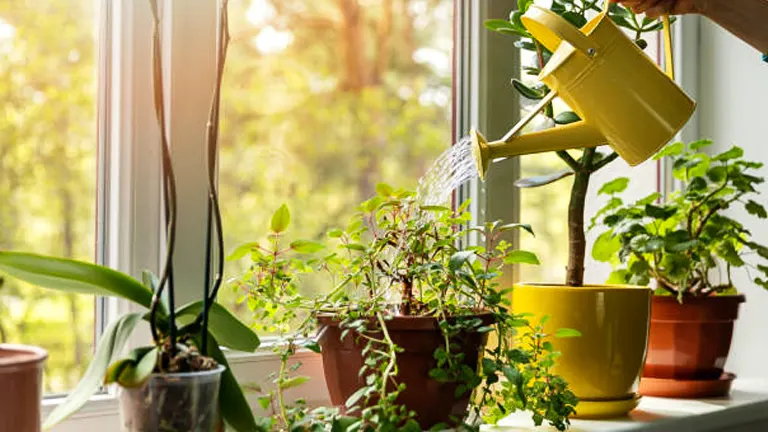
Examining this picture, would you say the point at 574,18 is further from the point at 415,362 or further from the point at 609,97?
the point at 415,362

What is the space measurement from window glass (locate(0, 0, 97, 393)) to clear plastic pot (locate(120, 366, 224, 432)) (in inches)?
13.2

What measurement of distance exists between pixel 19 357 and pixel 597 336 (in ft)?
2.67

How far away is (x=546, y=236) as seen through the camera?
1.82 meters

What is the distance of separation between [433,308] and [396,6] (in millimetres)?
580

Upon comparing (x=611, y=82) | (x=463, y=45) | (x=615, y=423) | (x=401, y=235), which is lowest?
(x=615, y=423)

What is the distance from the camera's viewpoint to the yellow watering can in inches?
41.6

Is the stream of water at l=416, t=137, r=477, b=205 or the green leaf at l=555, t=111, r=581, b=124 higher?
the green leaf at l=555, t=111, r=581, b=124

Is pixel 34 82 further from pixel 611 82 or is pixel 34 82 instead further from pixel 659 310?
pixel 659 310

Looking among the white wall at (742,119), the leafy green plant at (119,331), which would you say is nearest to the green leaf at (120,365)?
the leafy green plant at (119,331)

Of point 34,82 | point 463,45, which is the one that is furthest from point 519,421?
point 34,82

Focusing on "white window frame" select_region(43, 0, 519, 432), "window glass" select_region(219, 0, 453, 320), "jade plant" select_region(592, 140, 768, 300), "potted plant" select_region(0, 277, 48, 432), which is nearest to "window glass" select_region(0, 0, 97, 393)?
"white window frame" select_region(43, 0, 519, 432)

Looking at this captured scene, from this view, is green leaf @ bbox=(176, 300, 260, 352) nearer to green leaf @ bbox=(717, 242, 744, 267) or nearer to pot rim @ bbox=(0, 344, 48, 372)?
pot rim @ bbox=(0, 344, 48, 372)

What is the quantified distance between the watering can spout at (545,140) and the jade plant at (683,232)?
0.52 meters

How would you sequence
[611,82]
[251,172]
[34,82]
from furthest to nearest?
[251,172], [34,82], [611,82]
